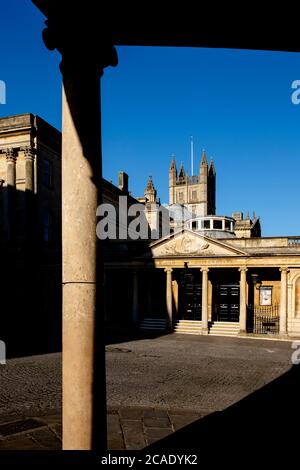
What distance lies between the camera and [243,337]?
75.6 feet

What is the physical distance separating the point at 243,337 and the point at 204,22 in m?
22.4

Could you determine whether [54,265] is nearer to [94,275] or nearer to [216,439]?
[216,439]

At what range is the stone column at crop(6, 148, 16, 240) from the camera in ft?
85.3

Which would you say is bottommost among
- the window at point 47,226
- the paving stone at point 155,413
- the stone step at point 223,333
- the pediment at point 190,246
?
the stone step at point 223,333

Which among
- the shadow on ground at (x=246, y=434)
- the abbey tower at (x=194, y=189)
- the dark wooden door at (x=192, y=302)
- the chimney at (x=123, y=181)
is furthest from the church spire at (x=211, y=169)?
the shadow on ground at (x=246, y=434)

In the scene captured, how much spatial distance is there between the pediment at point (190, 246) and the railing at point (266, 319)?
4.96 meters

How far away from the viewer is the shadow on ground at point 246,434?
569cm

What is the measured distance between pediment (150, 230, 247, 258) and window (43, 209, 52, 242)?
853 cm

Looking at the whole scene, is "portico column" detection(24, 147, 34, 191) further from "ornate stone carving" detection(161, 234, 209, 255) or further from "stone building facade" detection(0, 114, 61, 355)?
"ornate stone carving" detection(161, 234, 209, 255)

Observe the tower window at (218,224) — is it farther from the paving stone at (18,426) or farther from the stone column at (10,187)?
the paving stone at (18,426)

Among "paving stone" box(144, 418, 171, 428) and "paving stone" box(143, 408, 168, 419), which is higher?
"paving stone" box(144, 418, 171, 428)

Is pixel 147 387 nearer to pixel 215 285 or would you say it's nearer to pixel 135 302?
pixel 135 302

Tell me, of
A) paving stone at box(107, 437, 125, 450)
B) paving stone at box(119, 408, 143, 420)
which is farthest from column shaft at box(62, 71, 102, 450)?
paving stone at box(119, 408, 143, 420)
